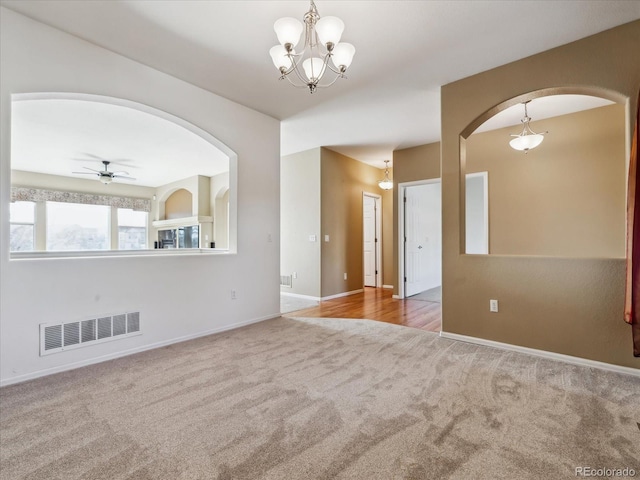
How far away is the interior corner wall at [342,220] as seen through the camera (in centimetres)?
565

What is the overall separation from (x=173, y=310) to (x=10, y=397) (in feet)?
4.31

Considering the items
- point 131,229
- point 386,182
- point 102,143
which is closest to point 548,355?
point 386,182

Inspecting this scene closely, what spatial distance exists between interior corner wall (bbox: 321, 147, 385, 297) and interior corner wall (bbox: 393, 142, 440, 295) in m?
0.94

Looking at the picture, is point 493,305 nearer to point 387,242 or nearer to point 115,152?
point 387,242

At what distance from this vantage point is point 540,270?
2.81 meters

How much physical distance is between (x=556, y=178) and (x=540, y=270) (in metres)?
2.25

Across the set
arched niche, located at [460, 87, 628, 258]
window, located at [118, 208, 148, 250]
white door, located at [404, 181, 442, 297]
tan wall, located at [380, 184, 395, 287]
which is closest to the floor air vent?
arched niche, located at [460, 87, 628, 258]

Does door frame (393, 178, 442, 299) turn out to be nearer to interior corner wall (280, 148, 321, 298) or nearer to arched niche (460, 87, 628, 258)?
arched niche (460, 87, 628, 258)

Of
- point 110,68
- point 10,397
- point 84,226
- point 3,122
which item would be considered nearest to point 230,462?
point 10,397

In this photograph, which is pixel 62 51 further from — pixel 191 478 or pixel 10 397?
pixel 191 478

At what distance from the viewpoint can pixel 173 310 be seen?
318 cm

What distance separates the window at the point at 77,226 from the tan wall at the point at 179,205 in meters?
1.57

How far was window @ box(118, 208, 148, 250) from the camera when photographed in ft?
29.1

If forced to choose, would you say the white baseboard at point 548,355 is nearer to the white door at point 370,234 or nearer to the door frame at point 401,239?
the door frame at point 401,239
